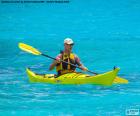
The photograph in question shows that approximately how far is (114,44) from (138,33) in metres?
1.97

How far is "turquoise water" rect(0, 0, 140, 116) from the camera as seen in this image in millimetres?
12039

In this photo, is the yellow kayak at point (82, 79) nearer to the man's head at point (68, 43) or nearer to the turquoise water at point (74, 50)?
the turquoise water at point (74, 50)

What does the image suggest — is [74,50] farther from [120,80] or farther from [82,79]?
[82,79]

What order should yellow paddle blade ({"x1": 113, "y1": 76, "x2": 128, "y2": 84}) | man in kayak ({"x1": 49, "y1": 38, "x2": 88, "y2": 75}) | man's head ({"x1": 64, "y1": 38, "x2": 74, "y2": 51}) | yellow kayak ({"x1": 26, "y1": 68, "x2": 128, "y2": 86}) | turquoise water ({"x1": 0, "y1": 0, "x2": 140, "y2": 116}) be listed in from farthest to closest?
yellow paddle blade ({"x1": 113, "y1": 76, "x2": 128, "y2": 84})
man in kayak ({"x1": 49, "y1": 38, "x2": 88, "y2": 75})
yellow kayak ({"x1": 26, "y1": 68, "x2": 128, "y2": 86})
man's head ({"x1": 64, "y1": 38, "x2": 74, "y2": 51})
turquoise water ({"x1": 0, "y1": 0, "x2": 140, "y2": 116})

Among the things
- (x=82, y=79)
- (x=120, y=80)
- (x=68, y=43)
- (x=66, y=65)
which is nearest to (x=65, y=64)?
(x=66, y=65)

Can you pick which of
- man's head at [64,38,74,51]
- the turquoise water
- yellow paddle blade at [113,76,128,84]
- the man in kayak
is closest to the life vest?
the man in kayak

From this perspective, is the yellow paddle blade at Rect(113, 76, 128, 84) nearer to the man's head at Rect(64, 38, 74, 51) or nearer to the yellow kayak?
the yellow kayak

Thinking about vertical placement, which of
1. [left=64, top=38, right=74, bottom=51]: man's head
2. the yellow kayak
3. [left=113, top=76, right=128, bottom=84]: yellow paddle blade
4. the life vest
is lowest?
the yellow kayak

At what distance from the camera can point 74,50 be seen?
58.7 ft

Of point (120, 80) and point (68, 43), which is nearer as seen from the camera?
point (68, 43)

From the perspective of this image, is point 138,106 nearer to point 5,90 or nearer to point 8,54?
point 5,90

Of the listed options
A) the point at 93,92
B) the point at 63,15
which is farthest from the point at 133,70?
the point at 63,15

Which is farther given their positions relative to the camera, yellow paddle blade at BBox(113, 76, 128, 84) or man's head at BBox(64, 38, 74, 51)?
yellow paddle blade at BBox(113, 76, 128, 84)

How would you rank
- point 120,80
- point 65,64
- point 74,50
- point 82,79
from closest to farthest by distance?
point 82,79 → point 65,64 → point 120,80 → point 74,50
